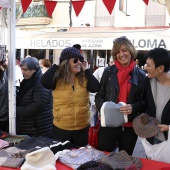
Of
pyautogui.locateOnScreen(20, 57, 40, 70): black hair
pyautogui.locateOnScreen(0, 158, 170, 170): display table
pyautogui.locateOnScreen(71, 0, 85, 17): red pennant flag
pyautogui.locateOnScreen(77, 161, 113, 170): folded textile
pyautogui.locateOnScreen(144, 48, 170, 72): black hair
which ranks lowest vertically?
pyautogui.locateOnScreen(0, 158, 170, 170): display table

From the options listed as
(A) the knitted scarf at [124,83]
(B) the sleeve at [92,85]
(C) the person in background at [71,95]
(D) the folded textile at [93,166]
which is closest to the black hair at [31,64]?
(C) the person in background at [71,95]

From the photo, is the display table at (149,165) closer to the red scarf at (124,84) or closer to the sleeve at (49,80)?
the red scarf at (124,84)

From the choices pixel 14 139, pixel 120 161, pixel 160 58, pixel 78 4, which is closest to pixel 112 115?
pixel 120 161

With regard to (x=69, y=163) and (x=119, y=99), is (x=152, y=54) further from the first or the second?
(x=69, y=163)

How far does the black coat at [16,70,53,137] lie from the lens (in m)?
2.66

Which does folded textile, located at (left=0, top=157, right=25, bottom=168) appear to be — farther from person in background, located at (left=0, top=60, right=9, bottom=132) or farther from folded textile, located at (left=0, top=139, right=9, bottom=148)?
person in background, located at (left=0, top=60, right=9, bottom=132)

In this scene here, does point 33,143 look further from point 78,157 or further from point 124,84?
point 124,84

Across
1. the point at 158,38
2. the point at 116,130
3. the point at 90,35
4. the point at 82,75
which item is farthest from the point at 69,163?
the point at 90,35

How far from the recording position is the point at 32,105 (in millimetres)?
2648

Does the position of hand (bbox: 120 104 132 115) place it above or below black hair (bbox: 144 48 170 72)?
below

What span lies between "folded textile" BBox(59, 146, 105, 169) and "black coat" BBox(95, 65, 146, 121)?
364mm

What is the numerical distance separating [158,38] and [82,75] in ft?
11.6

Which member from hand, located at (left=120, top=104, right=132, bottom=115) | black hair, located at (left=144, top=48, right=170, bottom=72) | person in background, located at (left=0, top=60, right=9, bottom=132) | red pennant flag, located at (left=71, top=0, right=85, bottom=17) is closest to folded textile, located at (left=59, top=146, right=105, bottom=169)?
hand, located at (left=120, top=104, right=132, bottom=115)

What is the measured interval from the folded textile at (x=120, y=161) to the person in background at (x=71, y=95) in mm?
520
